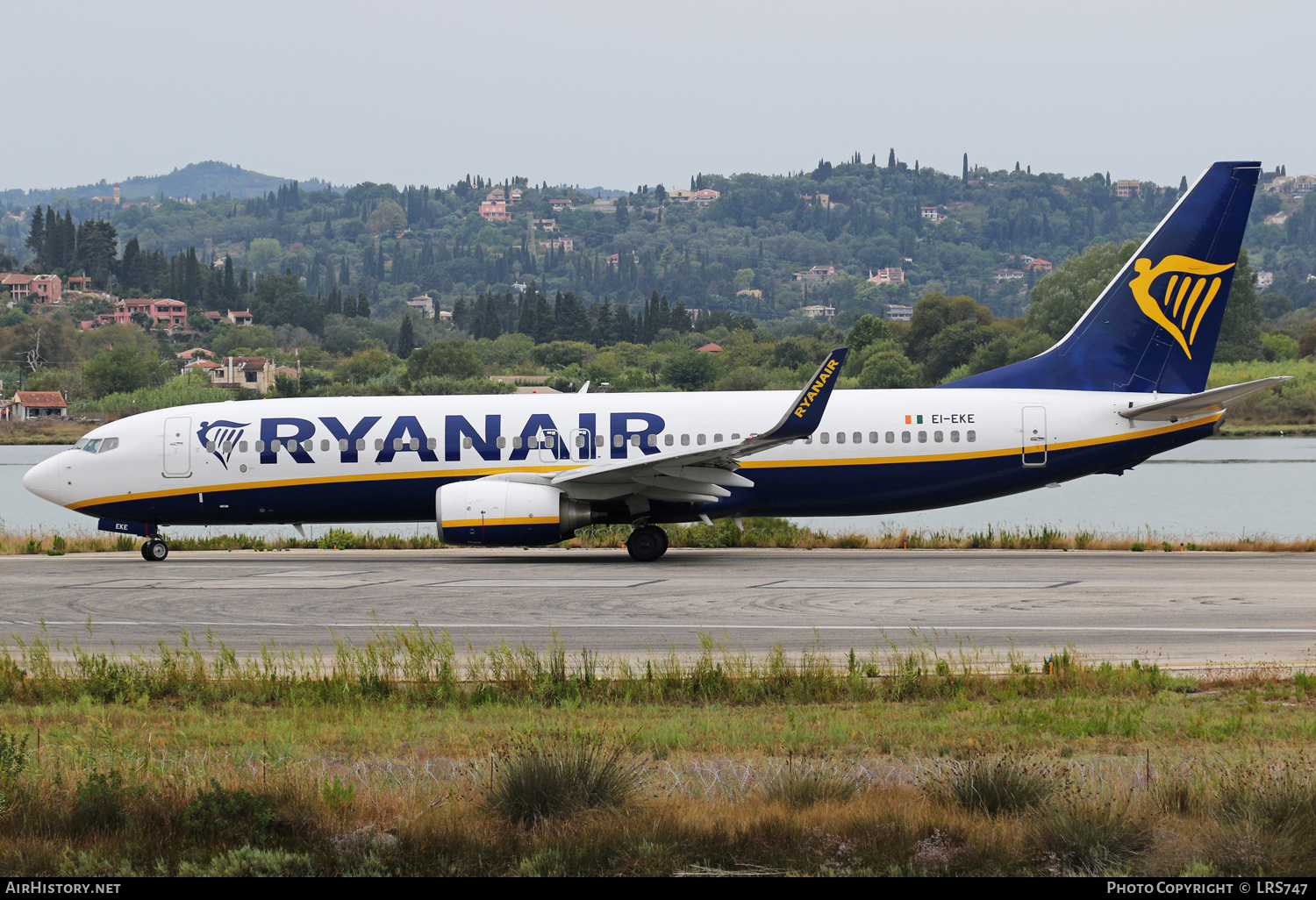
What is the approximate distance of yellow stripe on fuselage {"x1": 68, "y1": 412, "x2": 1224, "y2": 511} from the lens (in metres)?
26.8

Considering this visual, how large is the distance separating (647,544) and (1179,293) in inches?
514

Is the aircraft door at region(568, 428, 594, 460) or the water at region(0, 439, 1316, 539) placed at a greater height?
the aircraft door at region(568, 428, 594, 460)

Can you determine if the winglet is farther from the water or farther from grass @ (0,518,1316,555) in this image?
the water

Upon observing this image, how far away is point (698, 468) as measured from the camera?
25.9 m

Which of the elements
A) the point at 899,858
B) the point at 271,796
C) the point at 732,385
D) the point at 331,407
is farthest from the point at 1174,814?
the point at 732,385

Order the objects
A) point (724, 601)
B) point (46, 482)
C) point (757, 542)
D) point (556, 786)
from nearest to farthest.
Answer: point (556, 786)
point (724, 601)
point (46, 482)
point (757, 542)

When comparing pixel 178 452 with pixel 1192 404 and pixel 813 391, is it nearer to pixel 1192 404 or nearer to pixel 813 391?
pixel 813 391

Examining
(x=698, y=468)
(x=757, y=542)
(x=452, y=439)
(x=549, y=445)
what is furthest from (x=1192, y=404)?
(x=452, y=439)

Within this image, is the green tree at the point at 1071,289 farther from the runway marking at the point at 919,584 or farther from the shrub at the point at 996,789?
the shrub at the point at 996,789

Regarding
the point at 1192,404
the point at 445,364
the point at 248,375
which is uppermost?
the point at 445,364

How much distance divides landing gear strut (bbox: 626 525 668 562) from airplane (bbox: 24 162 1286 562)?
0.04 m

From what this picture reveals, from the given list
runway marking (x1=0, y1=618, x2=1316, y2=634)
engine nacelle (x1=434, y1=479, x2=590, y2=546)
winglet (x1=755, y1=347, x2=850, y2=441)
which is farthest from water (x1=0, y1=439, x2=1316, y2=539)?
runway marking (x1=0, y1=618, x2=1316, y2=634)

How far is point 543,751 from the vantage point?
916cm

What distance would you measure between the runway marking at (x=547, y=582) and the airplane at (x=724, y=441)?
10.5 feet
